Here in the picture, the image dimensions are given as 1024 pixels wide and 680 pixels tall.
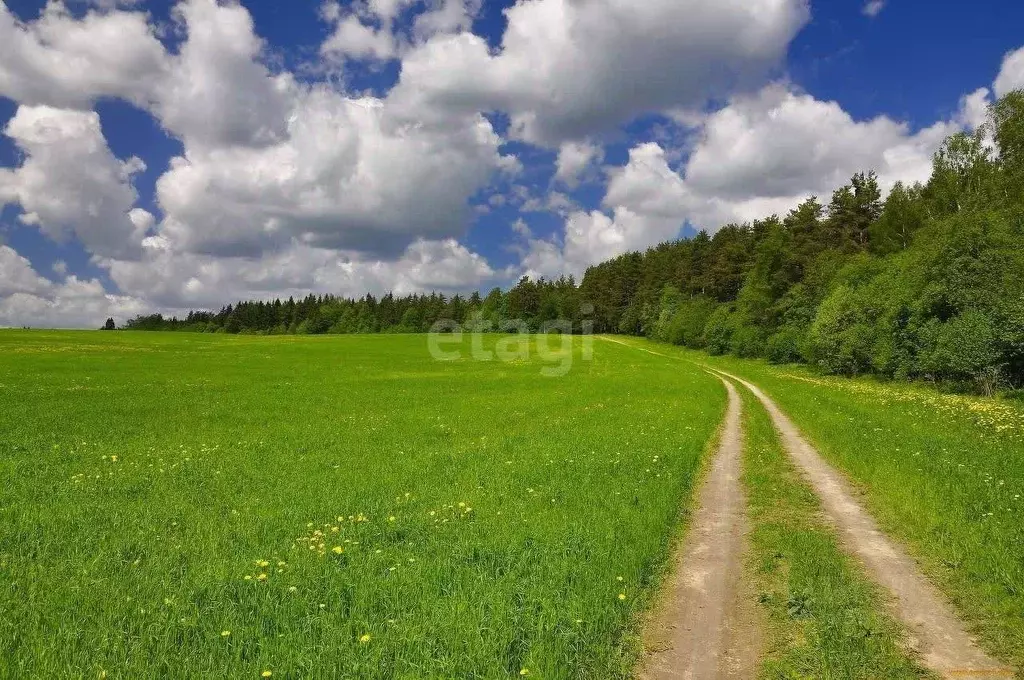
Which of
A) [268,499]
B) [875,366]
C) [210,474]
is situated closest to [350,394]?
[210,474]

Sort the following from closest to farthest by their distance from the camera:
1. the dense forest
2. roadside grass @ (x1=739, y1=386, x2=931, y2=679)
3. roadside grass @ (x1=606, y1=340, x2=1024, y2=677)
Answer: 1. roadside grass @ (x1=739, y1=386, x2=931, y2=679)
2. roadside grass @ (x1=606, y1=340, x2=1024, y2=677)
3. the dense forest

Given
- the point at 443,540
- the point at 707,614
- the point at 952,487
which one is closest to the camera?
the point at 707,614

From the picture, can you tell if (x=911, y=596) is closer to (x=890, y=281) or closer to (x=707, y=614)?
(x=707, y=614)

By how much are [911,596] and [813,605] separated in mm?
1650

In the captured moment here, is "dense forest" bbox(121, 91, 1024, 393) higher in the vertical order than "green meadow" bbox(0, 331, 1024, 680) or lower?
higher

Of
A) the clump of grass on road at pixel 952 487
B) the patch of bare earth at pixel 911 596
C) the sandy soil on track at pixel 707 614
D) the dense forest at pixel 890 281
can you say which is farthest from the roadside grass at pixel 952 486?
the dense forest at pixel 890 281

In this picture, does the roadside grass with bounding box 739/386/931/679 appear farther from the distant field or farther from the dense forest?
the dense forest

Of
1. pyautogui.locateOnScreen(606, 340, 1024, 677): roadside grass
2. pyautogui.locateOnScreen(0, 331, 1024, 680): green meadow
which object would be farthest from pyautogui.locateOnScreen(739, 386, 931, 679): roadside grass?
pyautogui.locateOnScreen(606, 340, 1024, 677): roadside grass

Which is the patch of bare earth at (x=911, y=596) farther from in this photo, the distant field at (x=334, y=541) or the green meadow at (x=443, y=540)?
the distant field at (x=334, y=541)

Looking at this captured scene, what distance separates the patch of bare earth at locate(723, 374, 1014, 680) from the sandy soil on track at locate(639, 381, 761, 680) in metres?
1.87

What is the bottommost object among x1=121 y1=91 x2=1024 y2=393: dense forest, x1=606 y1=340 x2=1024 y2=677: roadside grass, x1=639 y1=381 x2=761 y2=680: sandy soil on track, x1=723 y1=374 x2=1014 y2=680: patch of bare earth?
x1=639 y1=381 x2=761 y2=680: sandy soil on track

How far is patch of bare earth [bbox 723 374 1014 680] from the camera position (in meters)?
6.66

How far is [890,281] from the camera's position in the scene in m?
55.7

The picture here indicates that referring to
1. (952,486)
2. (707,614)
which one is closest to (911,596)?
(707,614)
